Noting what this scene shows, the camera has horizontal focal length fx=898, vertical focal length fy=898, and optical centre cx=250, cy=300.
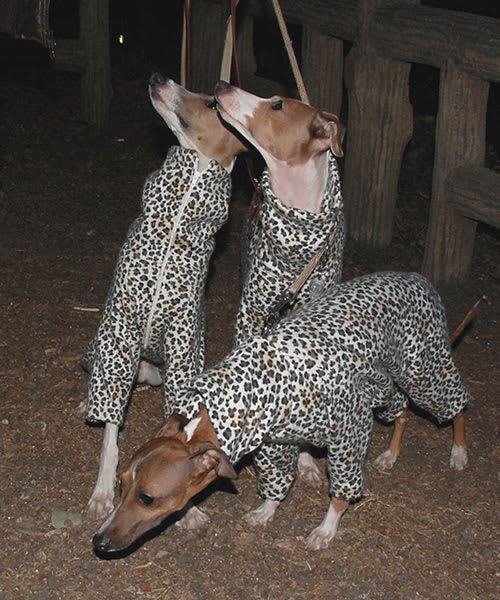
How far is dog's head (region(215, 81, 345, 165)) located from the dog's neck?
39 millimetres

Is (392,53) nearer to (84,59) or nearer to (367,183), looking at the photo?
(367,183)

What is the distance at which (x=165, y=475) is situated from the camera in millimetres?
3916

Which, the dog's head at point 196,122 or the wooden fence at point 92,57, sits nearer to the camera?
the dog's head at point 196,122

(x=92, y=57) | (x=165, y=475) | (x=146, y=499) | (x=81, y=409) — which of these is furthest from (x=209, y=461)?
(x=92, y=57)

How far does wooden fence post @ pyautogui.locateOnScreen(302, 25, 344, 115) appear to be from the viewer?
873 centimetres

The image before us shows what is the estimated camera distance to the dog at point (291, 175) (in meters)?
4.87

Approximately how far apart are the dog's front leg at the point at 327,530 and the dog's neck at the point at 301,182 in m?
1.66

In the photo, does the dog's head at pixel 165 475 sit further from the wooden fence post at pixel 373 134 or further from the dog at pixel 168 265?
the wooden fence post at pixel 373 134

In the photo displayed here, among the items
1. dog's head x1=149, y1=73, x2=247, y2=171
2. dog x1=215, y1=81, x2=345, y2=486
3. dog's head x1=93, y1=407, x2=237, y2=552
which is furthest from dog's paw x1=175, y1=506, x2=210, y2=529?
dog's head x1=149, y1=73, x2=247, y2=171

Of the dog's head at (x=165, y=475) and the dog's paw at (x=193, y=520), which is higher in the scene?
the dog's head at (x=165, y=475)

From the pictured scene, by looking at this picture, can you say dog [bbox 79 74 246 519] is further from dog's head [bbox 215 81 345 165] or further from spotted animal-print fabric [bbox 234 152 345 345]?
spotted animal-print fabric [bbox 234 152 345 345]

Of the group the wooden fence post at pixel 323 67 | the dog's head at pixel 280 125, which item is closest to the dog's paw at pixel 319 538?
the dog's head at pixel 280 125

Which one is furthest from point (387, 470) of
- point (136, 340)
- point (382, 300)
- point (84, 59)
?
point (84, 59)

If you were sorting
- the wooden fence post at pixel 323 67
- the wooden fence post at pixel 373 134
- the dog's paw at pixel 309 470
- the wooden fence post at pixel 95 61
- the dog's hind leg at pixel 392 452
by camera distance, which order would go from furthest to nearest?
the wooden fence post at pixel 95 61, the wooden fence post at pixel 323 67, the wooden fence post at pixel 373 134, the dog's hind leg at pixel 392 452, the dog's paw at pixel 309 470
